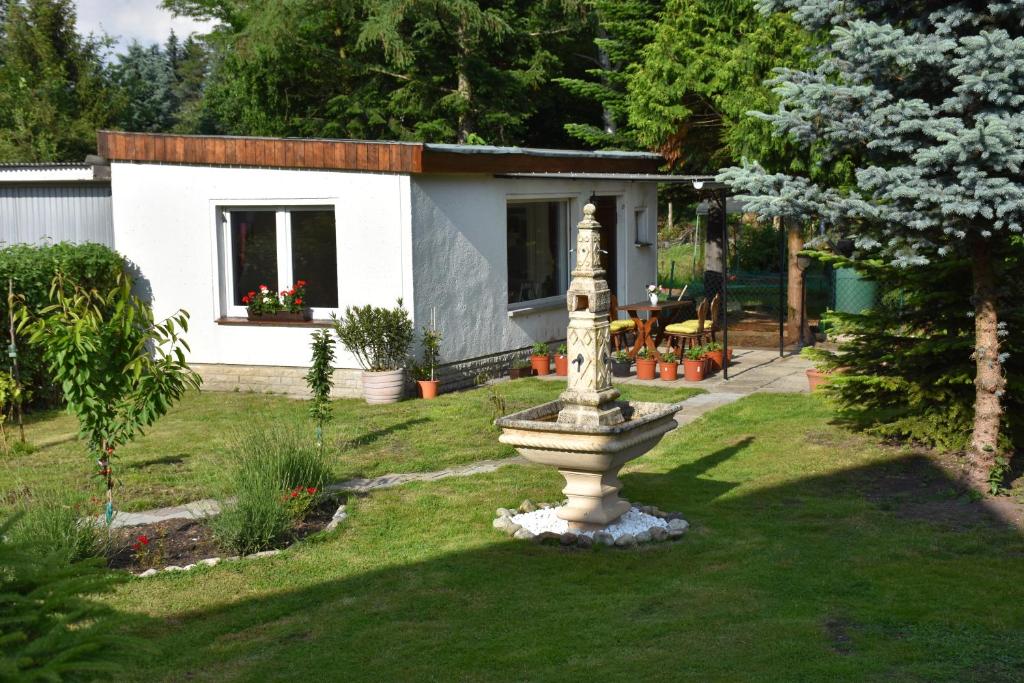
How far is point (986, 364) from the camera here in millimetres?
9734

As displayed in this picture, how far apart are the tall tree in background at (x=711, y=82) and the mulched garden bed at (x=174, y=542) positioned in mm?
11037

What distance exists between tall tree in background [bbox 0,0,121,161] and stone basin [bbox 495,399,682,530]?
27.1m

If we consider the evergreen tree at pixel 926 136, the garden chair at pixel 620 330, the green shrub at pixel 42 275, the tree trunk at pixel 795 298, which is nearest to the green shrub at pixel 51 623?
the evergreen tree at pixel 926 136

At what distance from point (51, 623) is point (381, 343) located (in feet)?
36.4

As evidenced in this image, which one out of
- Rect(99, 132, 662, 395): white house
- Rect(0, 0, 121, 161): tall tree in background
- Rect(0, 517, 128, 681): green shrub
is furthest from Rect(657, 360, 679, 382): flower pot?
Rect(0, 0, 121, 161): tall tree in background

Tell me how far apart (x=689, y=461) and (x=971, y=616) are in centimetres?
451

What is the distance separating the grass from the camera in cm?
1052

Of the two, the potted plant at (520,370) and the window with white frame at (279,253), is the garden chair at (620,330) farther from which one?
the window with white frame at (279,253)

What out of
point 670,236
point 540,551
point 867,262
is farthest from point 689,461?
point 670,236

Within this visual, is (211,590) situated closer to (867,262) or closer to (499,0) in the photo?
(867,262)

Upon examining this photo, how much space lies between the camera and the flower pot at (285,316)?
1554 centimetres

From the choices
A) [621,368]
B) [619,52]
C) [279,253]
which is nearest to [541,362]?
[621,368]

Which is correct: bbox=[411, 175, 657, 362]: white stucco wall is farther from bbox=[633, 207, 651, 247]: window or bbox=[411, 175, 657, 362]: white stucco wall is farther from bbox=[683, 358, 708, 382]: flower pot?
bbox=[683, 358, 708, 382]: flower pot

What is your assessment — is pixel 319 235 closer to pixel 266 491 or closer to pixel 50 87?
pixel 266 491
